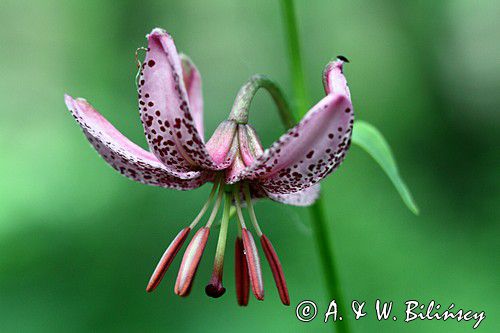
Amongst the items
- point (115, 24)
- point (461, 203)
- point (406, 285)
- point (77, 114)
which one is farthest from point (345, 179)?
point (77, 114)

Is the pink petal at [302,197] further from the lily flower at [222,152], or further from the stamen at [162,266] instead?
the stamen at [162,266]

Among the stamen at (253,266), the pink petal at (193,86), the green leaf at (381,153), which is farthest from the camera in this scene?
the pink petal at (193,86)

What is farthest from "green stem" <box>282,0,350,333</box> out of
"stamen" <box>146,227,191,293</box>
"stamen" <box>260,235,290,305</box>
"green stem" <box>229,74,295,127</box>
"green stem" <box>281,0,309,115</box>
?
"stamen" <box>146,227,191,293</box>

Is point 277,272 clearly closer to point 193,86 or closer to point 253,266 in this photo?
point 253,266

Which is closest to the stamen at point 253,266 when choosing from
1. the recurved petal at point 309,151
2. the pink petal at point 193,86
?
the recurved petal at point 309,151

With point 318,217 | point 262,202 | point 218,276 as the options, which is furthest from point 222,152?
point 262,202

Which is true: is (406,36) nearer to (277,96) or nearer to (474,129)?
A: (474,129)
